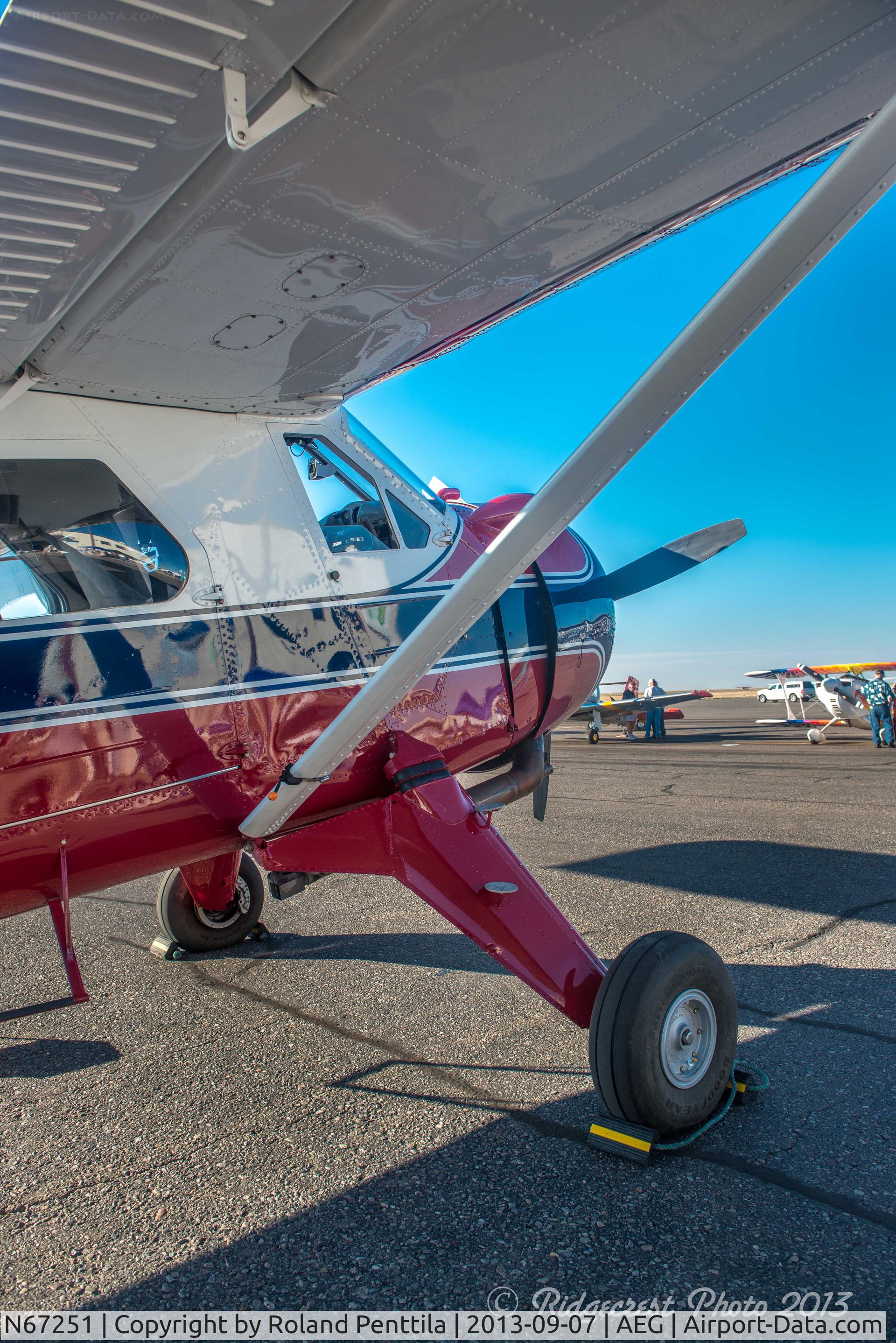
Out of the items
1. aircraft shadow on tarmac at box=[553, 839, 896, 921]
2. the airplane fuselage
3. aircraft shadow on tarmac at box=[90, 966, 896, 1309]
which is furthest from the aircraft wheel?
aircraft shadow on tarmac at box=[553, 839, 896, 921]

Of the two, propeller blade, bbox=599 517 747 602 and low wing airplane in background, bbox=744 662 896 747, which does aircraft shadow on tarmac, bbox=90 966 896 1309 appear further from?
low wing airplane in background, bbox=744 662 896 747

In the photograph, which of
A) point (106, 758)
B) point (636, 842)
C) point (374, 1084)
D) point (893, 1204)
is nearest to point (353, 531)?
point (106, 758)

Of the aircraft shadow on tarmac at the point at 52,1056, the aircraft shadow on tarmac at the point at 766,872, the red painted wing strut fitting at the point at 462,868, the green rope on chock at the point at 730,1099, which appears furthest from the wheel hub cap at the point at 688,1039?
the aircraft shadow on tarmac at the point at 766,872

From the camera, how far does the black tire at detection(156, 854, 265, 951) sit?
5324mm

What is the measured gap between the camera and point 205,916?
214 inches

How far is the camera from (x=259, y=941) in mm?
5668

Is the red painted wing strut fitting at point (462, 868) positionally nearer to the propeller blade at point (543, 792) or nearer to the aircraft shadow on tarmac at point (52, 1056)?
the propeller blade at point (543, 792)

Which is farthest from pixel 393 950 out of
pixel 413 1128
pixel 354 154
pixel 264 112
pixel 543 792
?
pixel 264 112

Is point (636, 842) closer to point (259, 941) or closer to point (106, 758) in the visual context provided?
point (259, 941)

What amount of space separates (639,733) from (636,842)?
2149cm

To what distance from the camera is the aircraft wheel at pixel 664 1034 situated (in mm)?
2953

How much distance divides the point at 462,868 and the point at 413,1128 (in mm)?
1010

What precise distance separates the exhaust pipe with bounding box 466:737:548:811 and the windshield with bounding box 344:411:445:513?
1415mm

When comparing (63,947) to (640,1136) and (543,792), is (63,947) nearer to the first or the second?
(640,1136)
